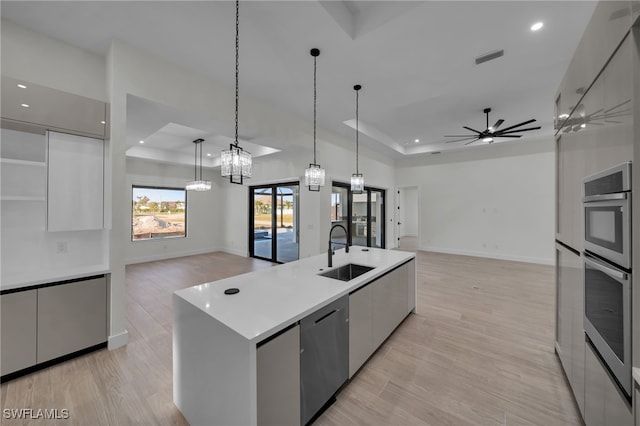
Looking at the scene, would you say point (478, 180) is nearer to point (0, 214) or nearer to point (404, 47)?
point (404, 47)

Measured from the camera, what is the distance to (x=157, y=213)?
22.0 ft

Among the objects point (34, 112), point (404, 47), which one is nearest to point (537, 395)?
point (404, 47)

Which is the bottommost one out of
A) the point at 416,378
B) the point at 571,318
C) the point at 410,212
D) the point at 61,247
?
the point at 416,378

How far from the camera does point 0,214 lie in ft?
7.30

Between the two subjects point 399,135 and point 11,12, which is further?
point 399,135

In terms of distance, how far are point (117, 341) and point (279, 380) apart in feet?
7.56

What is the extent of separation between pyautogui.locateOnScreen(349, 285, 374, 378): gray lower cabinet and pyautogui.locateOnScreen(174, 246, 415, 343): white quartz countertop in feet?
0.39

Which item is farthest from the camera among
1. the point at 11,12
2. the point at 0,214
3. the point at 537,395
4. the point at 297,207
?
the point at 297,207

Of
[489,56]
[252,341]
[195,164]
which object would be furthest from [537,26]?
[195,164]

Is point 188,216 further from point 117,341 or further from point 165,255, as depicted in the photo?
point 117,341

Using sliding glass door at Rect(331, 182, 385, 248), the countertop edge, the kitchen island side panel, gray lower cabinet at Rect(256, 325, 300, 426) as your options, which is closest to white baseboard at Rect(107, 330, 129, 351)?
the countertop edge

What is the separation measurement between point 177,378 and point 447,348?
8.16 ft

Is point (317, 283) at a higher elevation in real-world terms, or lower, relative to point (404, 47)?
lower

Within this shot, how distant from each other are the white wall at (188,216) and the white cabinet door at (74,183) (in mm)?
4380
